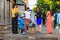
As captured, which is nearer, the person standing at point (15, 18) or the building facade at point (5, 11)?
the person standing at point (15, 18)

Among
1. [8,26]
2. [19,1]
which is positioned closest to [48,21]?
[8,26]

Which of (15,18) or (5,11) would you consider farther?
(5,11)

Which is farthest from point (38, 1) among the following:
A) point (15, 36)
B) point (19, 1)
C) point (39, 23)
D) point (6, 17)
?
point (15, 36)

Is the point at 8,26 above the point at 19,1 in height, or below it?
below

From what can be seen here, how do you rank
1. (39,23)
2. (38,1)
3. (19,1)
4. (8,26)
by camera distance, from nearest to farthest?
1. (39,23)
2. (8,26)
3. (19,1)
4. (38,1)

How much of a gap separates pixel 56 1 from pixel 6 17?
8.49 metres

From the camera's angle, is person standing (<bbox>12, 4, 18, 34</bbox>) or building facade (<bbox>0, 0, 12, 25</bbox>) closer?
person standing (<bbox>12, 4, 18, 34</bbox>)

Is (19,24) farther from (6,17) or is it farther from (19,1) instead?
(19,1)

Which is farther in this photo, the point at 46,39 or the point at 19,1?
the point at 19,1

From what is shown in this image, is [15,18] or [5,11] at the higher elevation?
[5,11]

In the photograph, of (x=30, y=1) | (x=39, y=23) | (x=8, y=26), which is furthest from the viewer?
(x=30, y=1)

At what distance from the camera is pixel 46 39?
16.4 metres

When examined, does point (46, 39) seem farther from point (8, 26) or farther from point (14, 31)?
point (8, 26)

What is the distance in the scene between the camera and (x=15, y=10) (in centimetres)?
1833
